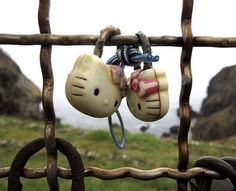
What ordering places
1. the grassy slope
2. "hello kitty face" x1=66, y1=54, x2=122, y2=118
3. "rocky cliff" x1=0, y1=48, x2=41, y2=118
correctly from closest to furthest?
"hello kitty face" x1=66, y1=54, x2=122, y2=118 → the grassy slope → "rocky cliff" x1=0, y1=48, x2=41, y2=118

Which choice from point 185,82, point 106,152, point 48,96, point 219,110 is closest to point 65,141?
point 48,96

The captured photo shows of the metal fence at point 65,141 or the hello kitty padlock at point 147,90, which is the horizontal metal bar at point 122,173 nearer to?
the metal fence at point 65,141

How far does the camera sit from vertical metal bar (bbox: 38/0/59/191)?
2.37ft

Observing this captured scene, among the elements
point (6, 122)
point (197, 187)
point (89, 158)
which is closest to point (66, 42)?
point (197, 187)

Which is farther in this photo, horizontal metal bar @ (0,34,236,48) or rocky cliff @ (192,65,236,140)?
rocky cliff @ (192,65,236,140)

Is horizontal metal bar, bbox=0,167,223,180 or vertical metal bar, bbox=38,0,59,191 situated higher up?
vertical metal bar, bbox=38,0,59,191

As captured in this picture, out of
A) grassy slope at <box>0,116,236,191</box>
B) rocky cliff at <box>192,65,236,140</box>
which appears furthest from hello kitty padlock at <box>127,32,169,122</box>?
rocky cliff at <box>192,65,236,140</box>

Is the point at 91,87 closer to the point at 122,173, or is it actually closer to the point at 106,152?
the point at 122,173

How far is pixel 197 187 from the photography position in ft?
2.63

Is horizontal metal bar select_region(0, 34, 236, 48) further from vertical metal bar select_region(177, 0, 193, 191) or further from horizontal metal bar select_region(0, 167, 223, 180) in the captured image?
horizontal metal bar select_region(0, 167, 223, 180)

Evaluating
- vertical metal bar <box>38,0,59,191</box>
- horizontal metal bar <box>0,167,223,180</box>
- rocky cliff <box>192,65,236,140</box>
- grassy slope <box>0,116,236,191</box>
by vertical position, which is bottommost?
rocky cliff <box>192,65,236,140</box>

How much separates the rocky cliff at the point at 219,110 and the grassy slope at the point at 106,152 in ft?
8.73

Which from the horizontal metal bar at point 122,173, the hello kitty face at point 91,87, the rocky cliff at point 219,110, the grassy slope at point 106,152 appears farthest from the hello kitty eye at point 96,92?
the rocky cliff at point 219,110

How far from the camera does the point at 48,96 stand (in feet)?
2.38
